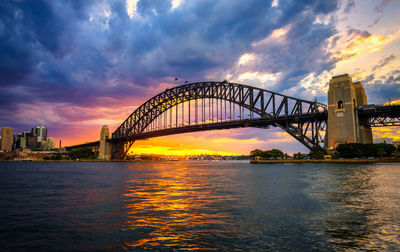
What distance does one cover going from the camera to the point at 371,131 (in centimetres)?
6494

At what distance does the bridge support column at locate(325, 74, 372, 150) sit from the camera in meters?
57.1

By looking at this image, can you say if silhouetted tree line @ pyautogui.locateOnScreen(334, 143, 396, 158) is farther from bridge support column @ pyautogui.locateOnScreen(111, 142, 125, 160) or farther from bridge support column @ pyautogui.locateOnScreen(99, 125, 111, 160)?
bridge support column @ pyautogui.locateOnScreen(99, 125, 111, 160)

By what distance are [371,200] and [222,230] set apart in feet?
29.5

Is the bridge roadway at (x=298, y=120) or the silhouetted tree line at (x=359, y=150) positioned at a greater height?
the bridge roadway at (x=298, y=120)

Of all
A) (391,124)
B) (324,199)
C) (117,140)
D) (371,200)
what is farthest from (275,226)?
(117,140)

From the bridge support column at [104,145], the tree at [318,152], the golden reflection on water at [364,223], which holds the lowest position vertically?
the golden reflection on water at [364,223]

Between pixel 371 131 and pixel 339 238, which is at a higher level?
pixel 371 131

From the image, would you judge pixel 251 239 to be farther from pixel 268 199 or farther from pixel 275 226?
pixel 268 199

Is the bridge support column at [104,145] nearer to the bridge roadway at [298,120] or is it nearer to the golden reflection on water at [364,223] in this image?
the bridge roadway at [298,120]

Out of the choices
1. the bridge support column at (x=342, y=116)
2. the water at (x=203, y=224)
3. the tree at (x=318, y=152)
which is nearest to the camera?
the water at (x=203, y=224)

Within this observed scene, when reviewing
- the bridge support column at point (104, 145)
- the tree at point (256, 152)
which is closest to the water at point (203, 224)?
the tree at point (256, 152)

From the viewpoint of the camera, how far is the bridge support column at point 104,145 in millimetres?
120750

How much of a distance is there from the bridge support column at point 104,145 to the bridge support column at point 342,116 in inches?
3680

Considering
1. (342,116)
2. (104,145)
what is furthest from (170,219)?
(104,145)
